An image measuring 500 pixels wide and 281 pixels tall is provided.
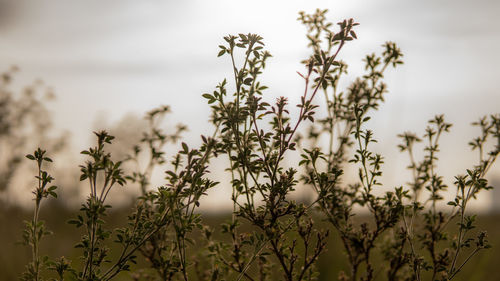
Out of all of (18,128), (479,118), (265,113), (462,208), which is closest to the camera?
(265,113)

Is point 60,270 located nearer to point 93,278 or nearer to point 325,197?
point 93,278

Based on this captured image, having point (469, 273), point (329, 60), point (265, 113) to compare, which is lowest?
point (469, 273)

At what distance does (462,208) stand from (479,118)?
1.07 meters

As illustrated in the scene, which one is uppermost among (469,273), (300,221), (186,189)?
(186,189)

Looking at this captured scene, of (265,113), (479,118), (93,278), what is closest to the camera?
(93,278)

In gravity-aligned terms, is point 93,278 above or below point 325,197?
below

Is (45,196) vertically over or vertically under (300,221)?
over

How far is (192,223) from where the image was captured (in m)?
2.68

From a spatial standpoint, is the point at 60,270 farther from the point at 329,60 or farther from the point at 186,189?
the point at 329,60

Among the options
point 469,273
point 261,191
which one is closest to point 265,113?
point 261,191

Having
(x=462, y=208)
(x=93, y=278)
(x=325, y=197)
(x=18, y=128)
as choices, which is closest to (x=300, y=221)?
(x=325, y=197)

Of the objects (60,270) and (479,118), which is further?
(479,118)

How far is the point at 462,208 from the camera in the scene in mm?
3039

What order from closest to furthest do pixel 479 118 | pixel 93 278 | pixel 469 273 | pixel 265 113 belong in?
pixel 93 278
pixel 265 113
pixel 479 118
pixel 469 273
